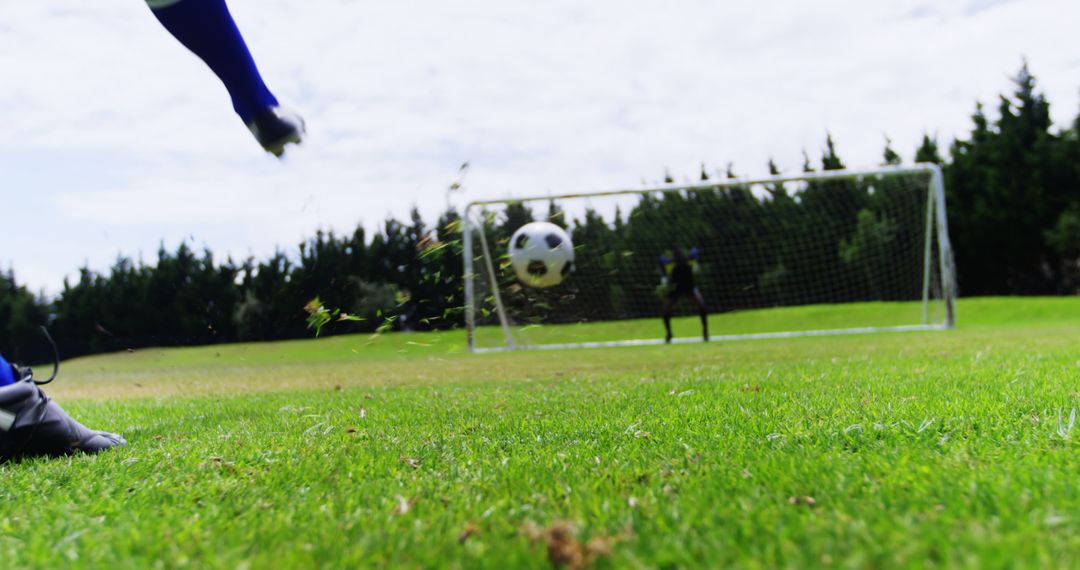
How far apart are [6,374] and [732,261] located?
22.0m

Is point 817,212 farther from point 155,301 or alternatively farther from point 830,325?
point 155,301

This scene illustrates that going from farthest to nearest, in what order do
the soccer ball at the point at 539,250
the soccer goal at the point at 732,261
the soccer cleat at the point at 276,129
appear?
the soccer goal at the point at 732,261, the soccer ball at the point at 539,250, the soccer cleat at the point at 276,129

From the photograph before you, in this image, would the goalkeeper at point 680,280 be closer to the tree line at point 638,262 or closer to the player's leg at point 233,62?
the tree line at point 638,262

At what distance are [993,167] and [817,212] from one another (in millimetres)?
13630

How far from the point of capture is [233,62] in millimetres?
3338

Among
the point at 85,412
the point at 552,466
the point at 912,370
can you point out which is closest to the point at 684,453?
the point at 552,466

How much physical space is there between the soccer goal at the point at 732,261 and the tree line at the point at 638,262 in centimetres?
7

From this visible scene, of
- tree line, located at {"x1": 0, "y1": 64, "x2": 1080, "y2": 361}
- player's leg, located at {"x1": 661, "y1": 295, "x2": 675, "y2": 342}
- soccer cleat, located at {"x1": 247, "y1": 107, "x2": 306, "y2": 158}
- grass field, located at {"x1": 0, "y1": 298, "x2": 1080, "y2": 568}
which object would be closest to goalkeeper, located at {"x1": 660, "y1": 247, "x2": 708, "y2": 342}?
player's leg, located at {"x1": 661, "y1": 295, "x2": 675, "y2": 342}

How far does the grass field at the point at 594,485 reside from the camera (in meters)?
1.65

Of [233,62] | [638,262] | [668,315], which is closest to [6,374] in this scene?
[233,62]

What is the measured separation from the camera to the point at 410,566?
159cm

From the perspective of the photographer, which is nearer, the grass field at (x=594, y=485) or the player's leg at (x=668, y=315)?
the grass field at (x=594, y=485)

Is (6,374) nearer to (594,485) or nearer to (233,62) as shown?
(233,62)

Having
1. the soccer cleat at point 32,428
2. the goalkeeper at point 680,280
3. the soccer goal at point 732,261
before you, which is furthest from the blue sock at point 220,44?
the goalkeeper at point 680,280
